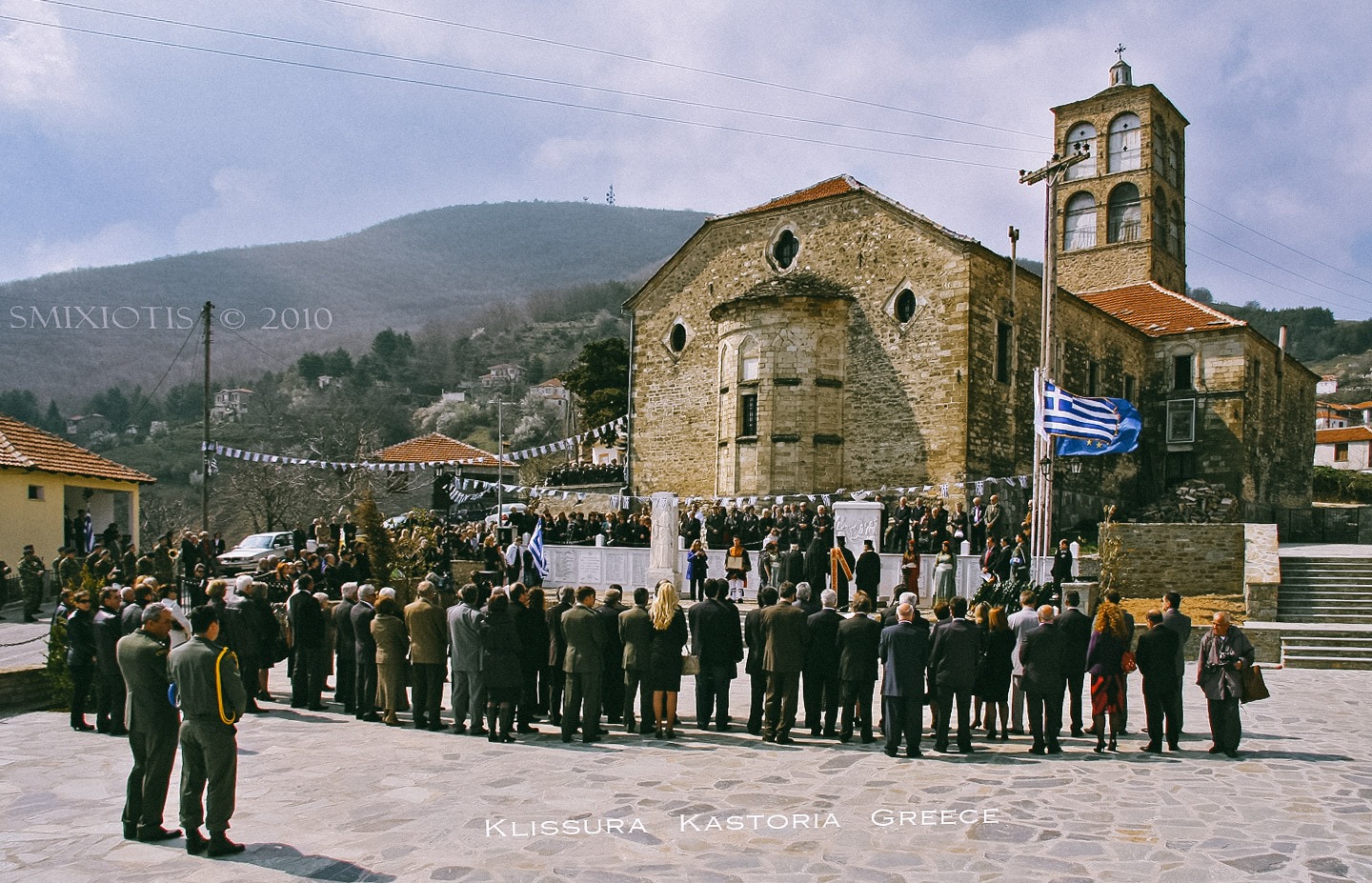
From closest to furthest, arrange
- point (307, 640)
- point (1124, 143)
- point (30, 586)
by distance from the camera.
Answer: point (307, 640) < point (30, 586) < point (1124, 143)

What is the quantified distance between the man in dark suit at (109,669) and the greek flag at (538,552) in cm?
1128

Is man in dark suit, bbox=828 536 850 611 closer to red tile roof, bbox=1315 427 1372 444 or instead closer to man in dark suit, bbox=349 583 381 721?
man in dark suit, bbox=349 583 381 721

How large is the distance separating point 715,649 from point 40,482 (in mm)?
19800

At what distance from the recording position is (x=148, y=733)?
21.9 ft

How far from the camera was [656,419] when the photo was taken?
32.4 m

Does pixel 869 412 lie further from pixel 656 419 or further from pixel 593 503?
pixel 593 503

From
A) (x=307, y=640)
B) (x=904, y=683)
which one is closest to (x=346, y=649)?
(x=307, y=640)

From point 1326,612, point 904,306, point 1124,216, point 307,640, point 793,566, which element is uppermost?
A: point 1124,216

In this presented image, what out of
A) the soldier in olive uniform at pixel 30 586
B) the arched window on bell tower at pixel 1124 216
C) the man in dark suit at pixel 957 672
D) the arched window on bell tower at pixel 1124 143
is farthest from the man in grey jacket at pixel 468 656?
the arched window on bell tower at pixel 1124 143

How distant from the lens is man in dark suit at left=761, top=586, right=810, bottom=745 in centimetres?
1010

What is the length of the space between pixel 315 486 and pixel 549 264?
356 ft

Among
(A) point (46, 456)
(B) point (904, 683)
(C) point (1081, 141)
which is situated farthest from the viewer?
(C) point (1081, 141)

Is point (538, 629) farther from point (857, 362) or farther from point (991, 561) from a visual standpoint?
point (857, 362)

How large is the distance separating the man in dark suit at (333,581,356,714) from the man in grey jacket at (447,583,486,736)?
5.91ft
